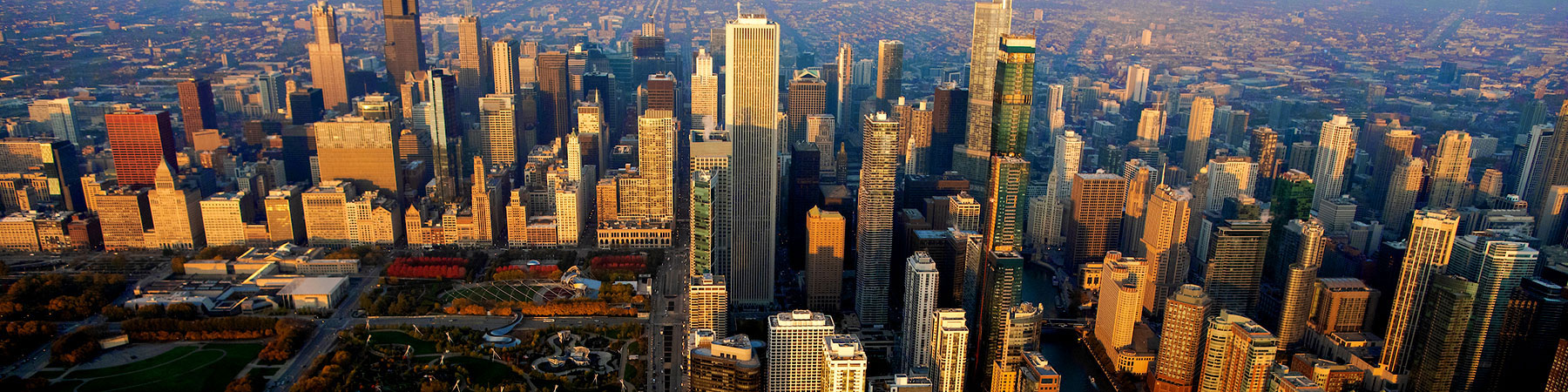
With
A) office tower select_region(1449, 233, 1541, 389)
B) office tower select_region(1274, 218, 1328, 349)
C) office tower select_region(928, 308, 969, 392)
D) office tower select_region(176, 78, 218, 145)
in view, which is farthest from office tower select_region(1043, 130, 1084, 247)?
office tower select_region(176, 78, 218, 145)

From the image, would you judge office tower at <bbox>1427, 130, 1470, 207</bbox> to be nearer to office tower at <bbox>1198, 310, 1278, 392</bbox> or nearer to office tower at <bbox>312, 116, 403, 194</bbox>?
office tower at <bbox>1198, 310, 1278, 392</bbox>

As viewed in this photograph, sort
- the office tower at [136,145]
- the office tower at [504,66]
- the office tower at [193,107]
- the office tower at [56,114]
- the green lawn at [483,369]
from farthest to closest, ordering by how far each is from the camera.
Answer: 1. the office tower at [504,66]
2. the office tower at [193,107]
3. the office tower at [56,114]
4. the office tower at [136,145]
5. the green lawn at [483,369]

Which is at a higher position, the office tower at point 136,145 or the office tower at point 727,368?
the office tower at point 136,145

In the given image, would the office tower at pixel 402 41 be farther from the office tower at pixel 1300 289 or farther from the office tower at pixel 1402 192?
the office tower at pixel 1402 192

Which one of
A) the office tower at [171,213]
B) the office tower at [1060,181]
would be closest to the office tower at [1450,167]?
the office tower at [1060,181]

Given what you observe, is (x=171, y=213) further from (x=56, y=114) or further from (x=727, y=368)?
(x=727, y=368)

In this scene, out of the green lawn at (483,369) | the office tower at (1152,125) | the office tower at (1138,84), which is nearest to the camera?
the green lawn at (483,369)
